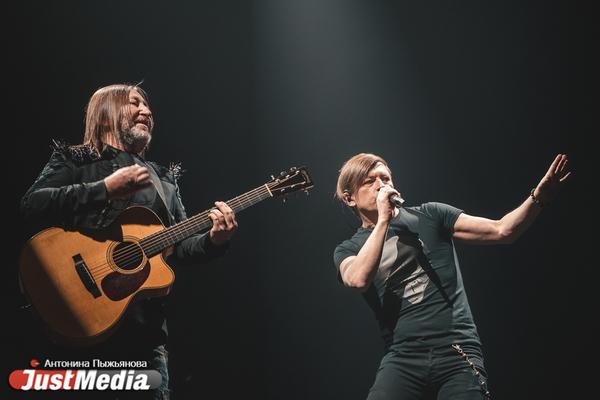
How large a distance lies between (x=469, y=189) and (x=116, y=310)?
2.80m

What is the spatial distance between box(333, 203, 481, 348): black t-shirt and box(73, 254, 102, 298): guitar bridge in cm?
112

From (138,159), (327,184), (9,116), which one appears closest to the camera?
(138,159)

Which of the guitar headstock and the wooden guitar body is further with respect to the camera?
the guitar headstock

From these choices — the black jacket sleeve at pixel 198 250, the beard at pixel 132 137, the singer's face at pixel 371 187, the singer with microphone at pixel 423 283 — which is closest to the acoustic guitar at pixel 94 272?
the black jacket sleeve at pixel 198 250

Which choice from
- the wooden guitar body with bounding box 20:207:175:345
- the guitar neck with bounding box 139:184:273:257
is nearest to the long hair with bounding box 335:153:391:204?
the guitar neck with bounding box 139:184:273:257

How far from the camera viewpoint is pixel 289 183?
8.57 feet

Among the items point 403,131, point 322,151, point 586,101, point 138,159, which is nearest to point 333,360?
point 322,151

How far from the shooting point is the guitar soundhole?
206 centimetres

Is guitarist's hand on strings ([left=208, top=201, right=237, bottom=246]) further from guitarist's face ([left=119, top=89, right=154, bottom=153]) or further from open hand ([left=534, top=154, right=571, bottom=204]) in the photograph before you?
open hand ([left=534, top=154, right=571, bottom=204])

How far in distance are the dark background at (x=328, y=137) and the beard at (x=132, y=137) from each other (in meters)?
1.12

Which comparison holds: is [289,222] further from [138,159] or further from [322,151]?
[138,159]

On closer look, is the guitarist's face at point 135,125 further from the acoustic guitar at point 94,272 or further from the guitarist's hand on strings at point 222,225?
the guitarist's hand on strings at point 222,225

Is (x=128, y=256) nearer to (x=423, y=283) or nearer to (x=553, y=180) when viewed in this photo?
(x=423, y=283)

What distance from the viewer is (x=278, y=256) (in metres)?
3.80
